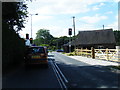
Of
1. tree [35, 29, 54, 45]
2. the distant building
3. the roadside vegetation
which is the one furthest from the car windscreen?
tree [35, 29, 54, 45]

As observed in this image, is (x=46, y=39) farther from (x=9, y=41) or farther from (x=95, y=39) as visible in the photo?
(x=9, y=41)

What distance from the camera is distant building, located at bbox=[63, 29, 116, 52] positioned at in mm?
45844

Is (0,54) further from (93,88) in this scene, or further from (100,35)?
(100,35)

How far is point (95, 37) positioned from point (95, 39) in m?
1.28

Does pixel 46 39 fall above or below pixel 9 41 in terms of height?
above

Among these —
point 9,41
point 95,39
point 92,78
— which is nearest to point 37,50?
point 9,41

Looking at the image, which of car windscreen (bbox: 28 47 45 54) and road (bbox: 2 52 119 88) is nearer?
road (bbox: 2 52 119 88)

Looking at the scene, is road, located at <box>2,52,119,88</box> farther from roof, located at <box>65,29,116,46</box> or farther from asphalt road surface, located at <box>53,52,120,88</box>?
roof, located at <box>65,29,116,46</box>

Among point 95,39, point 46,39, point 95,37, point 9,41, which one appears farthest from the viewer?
point 46,39

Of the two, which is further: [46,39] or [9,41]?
[46,39]

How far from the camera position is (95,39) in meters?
48.2

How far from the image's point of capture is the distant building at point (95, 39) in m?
45.8

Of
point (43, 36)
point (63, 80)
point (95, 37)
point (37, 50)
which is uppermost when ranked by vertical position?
point (43, 36)

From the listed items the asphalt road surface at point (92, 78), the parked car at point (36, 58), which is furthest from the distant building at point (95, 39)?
the asphalt road surface at point (92, 78)
